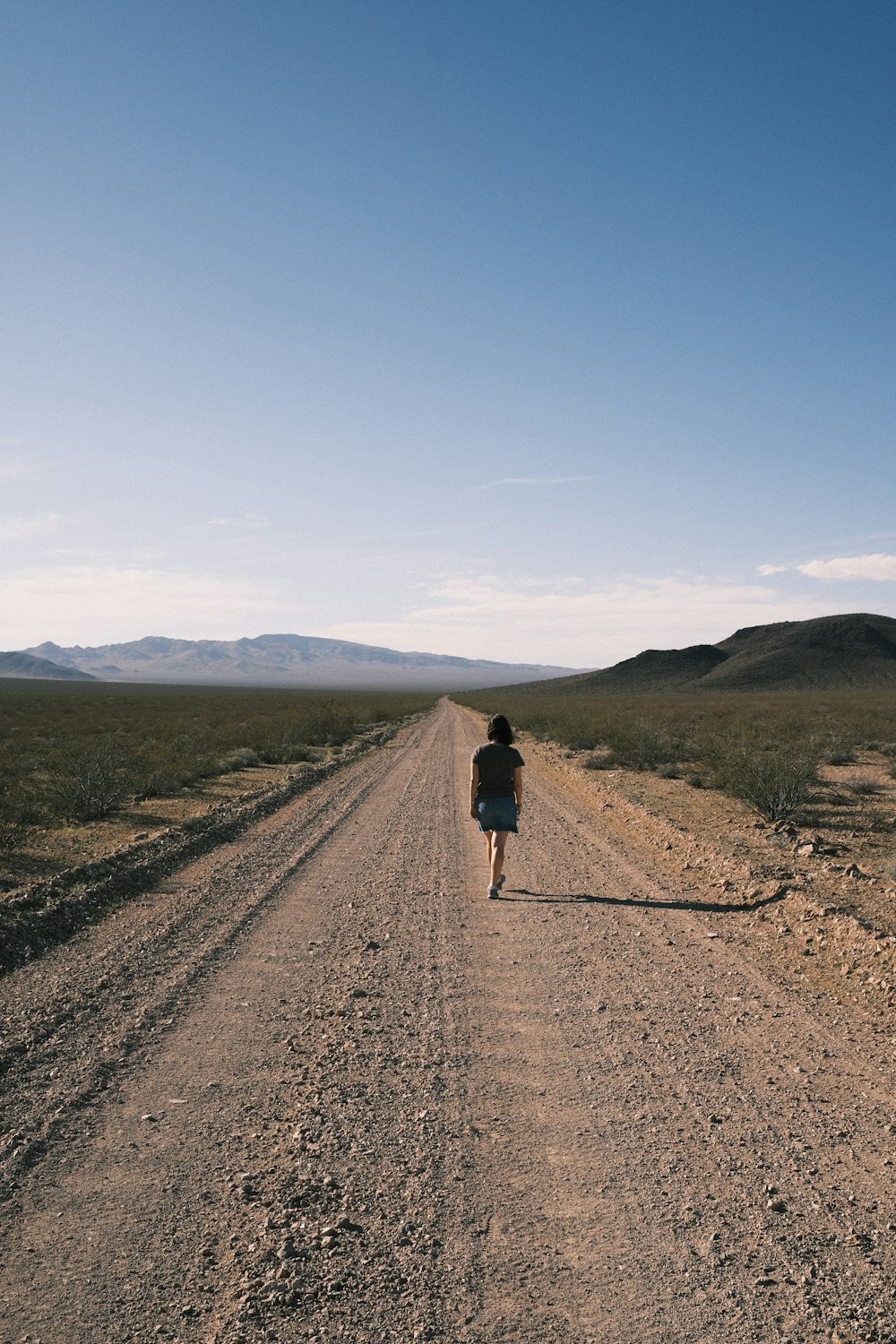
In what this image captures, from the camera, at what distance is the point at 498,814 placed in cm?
908

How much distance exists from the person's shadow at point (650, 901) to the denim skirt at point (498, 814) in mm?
755

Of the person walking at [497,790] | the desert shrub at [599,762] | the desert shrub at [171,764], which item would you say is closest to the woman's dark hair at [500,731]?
the person walking at [497,790]

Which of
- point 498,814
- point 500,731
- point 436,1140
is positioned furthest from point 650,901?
point 436,1140

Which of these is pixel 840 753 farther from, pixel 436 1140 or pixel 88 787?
pixel 436 1140

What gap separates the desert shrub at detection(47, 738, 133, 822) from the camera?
14.6m

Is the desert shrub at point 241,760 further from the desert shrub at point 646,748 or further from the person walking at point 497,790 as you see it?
the person walking at point 497,790

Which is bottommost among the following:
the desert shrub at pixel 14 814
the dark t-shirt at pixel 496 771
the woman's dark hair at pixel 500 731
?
the desert shrub at pixel 14 814

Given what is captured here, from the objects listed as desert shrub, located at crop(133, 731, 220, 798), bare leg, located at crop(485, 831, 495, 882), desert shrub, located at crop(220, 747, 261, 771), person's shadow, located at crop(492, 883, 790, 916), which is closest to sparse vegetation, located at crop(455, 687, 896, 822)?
person's shadow, located at crop(492, 883, 790, 916)

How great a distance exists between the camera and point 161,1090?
14.9 feet

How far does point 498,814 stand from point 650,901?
1921 millimetres

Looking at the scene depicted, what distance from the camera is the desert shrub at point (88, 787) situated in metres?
14.6

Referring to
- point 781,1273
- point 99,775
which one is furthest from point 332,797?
point 781,1273

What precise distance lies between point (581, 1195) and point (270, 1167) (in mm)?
1454

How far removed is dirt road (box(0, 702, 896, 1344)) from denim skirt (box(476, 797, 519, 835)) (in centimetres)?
154
